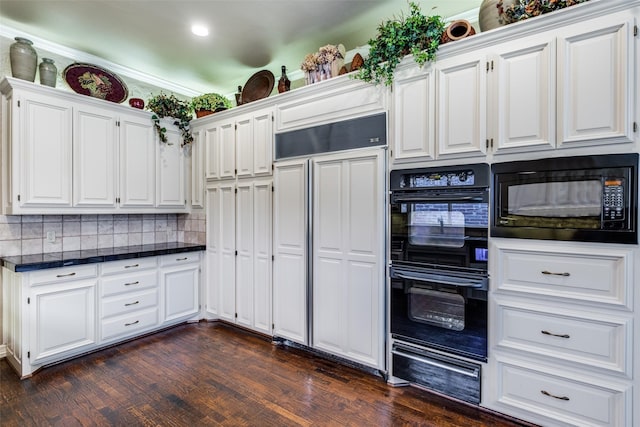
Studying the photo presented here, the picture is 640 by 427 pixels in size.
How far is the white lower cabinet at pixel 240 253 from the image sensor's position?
3.14 metres

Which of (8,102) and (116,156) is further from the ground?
A: (8,102)

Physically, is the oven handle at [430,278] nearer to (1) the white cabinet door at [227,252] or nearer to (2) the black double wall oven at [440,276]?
(2) the black double wall oven at [440,276]

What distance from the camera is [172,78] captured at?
3928 mm

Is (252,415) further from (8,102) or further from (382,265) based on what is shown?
(8,102)

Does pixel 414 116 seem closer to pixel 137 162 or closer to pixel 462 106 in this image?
pixel 462 106

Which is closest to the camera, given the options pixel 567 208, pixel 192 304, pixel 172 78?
pixel 567 208

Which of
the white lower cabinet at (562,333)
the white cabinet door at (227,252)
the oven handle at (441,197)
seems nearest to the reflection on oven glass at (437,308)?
the white lower cabinet at (562,333)

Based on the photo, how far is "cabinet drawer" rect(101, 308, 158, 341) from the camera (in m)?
2.92

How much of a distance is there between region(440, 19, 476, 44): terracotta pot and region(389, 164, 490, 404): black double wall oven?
0.89 meters

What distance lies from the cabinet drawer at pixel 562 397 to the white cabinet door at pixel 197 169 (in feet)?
11.1

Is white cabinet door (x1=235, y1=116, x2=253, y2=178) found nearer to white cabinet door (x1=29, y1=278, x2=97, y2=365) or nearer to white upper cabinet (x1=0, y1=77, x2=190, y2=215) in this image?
white upper cabinet (x1=0, y1=77, x2=190, y2=215)

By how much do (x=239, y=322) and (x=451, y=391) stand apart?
2.18 meters

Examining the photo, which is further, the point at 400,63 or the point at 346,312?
the point at 346,312

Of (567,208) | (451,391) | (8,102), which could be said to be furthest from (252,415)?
(8,102)
